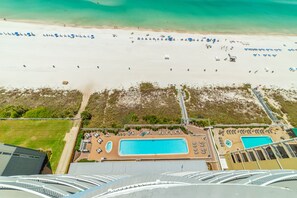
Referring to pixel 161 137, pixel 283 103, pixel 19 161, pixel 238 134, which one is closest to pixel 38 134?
pixel 19 161

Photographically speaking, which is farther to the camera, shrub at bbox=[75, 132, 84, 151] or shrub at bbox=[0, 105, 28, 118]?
shrub at bbox=[0, 105, 28, 118]

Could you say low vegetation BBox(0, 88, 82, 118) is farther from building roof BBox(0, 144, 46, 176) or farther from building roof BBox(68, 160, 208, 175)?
building roof BBox(68, 160, 208, 175)

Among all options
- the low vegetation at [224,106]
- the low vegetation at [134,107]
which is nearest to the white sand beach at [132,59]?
the low vegetation at [134,107]

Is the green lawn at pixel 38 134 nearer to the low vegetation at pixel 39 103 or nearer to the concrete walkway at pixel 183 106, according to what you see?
the low vegetation at pixel 39 103

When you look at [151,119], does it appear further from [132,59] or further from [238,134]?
[132,59]

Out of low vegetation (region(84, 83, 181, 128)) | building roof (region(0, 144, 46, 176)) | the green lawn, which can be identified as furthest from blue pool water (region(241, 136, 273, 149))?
building roof (region(0, 144, 46, 176))

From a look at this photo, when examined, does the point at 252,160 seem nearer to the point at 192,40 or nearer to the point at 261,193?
the point at 261,193
